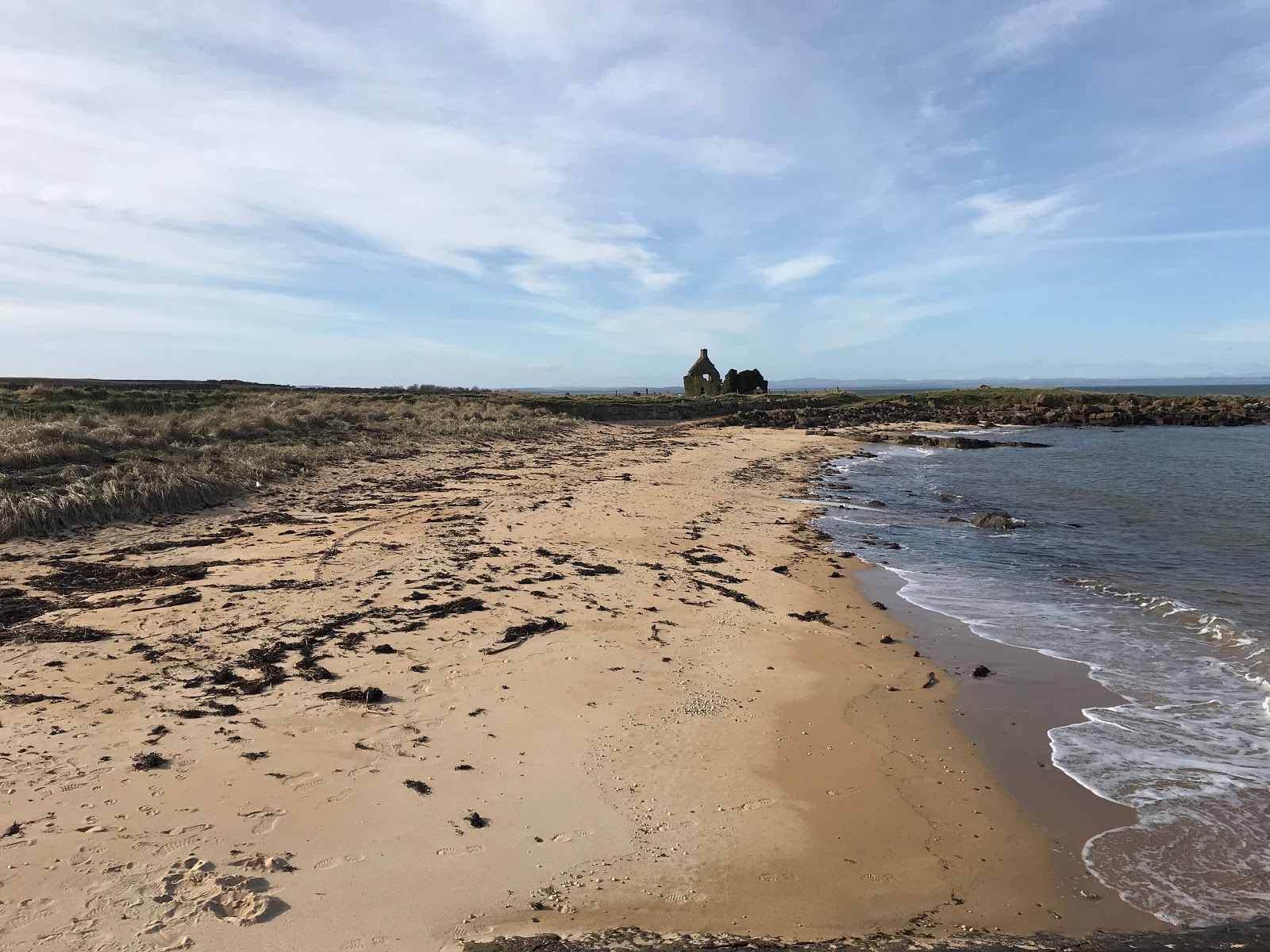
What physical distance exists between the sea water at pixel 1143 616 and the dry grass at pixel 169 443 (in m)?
13.0

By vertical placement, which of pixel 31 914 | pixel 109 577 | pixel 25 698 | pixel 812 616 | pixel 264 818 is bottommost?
pixel 812 616

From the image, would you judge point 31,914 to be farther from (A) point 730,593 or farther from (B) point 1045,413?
(B) point 1045,413

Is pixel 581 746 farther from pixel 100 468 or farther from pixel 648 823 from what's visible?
pixel 100 468

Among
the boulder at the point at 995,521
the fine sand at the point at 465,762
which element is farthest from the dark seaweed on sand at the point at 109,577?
the boulder at the point at 995,521

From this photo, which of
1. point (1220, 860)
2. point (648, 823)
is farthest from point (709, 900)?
point (1220, 860)

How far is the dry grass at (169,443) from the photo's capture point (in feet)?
36.6

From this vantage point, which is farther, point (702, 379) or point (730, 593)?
point (702, 379)

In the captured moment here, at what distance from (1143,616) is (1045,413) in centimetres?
5047

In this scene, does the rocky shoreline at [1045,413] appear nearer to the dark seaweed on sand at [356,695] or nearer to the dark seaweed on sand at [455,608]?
the dark seaweed on sand at [455,608]

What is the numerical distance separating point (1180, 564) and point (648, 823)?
471 inches

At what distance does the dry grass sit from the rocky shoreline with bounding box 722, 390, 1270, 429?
21366mm

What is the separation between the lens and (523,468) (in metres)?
20.7

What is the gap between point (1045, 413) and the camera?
5228 cm

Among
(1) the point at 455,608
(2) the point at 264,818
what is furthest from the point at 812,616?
(2) the point at 264,818
